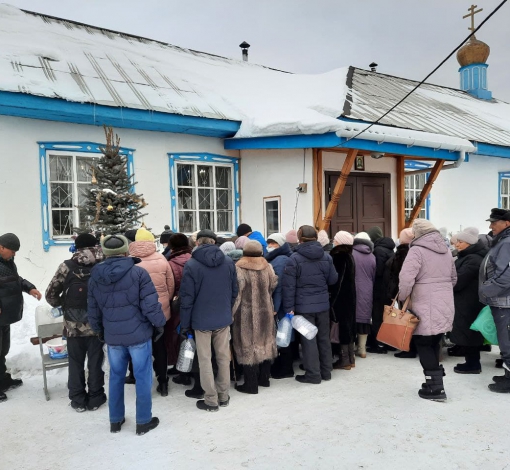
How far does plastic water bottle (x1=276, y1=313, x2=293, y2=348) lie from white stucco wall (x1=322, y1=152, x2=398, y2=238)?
4159 mm

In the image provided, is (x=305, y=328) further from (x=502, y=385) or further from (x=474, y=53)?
(x=474, y=53)

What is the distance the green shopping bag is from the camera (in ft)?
15.0

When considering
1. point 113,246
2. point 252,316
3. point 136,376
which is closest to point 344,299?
point 252,316

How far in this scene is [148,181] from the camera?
8.16 meters

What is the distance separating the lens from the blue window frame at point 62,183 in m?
7.26

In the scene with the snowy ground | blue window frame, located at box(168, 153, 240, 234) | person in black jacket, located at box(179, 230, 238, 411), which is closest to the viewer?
the snowy ground

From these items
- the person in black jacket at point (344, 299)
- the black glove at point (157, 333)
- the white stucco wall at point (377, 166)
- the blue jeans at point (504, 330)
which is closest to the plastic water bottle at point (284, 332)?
the person in black jacket at point (344, 299)

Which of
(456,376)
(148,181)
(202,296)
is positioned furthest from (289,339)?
(148,181)

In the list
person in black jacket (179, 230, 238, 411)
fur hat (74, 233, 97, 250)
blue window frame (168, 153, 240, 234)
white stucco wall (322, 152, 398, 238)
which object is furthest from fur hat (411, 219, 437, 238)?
blue window frame (168, 153, 240, 234)

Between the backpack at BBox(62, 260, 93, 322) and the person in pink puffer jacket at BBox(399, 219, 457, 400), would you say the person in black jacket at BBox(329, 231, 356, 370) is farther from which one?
the backpack at BBox(62, 260, 93, 322)

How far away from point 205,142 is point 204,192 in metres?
1.00

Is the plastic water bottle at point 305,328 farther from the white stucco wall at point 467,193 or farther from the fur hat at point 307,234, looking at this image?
the white stucco wall at point 467,193

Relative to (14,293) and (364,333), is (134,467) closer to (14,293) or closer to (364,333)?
(14,293)

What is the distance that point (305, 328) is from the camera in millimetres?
4578
